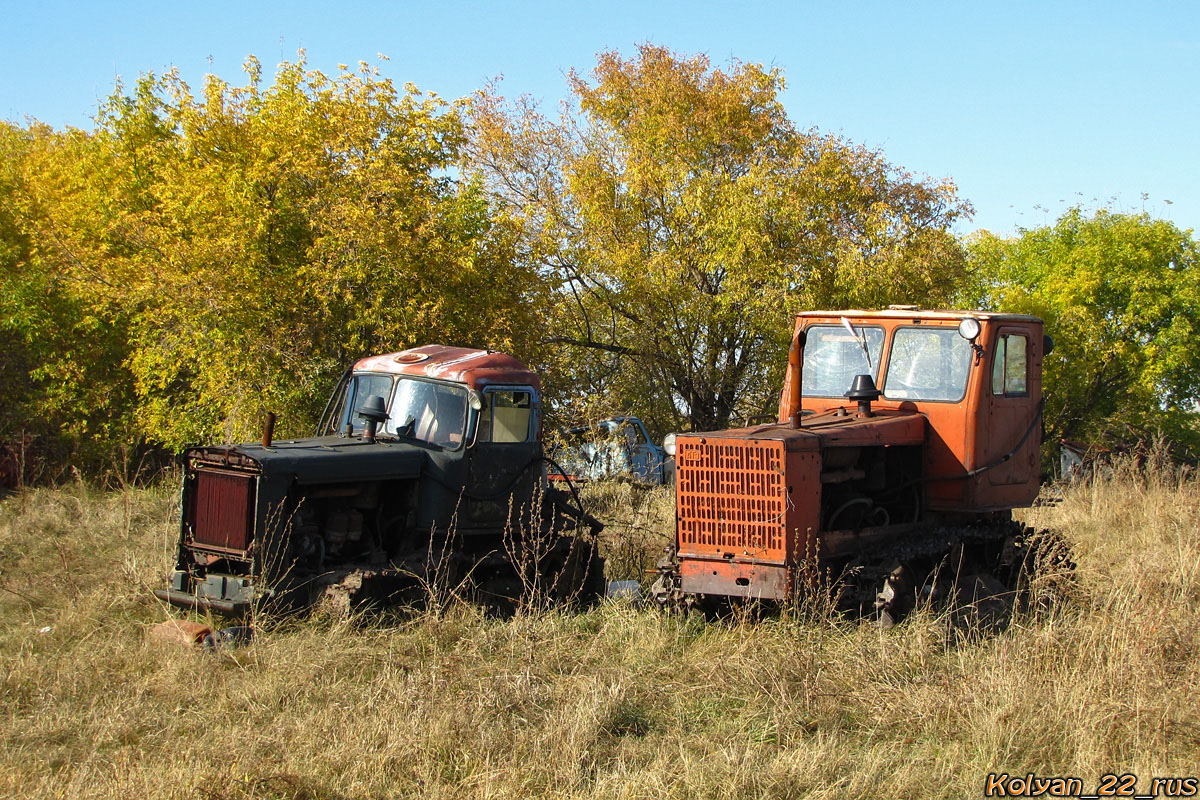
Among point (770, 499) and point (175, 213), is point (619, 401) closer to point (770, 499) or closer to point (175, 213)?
point (175, 213)

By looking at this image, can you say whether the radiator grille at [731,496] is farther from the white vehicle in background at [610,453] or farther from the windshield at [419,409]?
the white vehicle in background at [610,453]

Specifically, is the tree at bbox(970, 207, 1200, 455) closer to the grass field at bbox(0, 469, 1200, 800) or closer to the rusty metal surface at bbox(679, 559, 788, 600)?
the grass field at bbox(0, 469, 1200, 800)

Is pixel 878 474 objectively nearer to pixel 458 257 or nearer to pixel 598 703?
pixel 598 703

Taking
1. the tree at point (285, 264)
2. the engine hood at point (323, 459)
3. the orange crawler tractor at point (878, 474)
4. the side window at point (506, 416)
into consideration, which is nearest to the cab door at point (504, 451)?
the side window at point (506, 416)

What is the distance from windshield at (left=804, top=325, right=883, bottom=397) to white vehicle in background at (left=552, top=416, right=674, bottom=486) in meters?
6.95

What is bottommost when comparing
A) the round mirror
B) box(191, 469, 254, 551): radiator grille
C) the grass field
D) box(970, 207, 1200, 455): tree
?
the grass field

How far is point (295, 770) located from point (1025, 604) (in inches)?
222

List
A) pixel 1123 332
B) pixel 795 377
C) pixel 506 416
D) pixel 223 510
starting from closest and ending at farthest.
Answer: pixel 223 510, pixel 795 377, pixel 506 416, pixel 1123 332

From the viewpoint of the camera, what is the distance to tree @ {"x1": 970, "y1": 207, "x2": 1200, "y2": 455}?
962 inches

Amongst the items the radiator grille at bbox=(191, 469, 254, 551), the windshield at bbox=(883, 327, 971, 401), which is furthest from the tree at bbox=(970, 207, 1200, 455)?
the radiator grille at bbox=(191, 469, 254, 551)

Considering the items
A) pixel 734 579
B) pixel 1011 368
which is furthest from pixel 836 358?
pixel 734 579

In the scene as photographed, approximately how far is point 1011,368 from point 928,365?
78cm

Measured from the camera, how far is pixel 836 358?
8.76 meters

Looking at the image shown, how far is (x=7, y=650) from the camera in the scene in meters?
7.16
